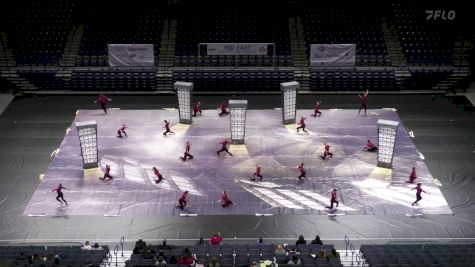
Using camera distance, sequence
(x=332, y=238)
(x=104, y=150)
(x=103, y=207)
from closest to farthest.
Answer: (x=332, y=238) < (x=103, y=207) < (x=104, y=150)

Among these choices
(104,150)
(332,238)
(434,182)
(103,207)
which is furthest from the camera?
(104,150)

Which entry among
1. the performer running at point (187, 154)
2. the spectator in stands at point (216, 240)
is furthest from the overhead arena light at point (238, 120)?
the spectator in stands at point (216, 240)

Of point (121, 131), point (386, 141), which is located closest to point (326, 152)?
point (386, 141)

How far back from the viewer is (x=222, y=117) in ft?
160

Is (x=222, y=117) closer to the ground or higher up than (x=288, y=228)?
higher up

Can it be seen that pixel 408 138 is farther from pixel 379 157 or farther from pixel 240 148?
pixel 240 148

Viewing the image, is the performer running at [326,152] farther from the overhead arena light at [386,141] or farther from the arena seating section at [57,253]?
the arena seating section at [57,253]

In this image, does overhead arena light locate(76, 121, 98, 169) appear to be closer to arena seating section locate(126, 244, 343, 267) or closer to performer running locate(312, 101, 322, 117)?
arena seating section locate(126, 244, 343, 267)

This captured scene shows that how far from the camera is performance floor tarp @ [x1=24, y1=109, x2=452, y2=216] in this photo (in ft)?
118

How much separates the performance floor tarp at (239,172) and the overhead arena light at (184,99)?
66 cm

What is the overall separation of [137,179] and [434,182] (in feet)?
56.8

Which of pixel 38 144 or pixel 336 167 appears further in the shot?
pixel 38 144

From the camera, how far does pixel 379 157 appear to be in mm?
40125

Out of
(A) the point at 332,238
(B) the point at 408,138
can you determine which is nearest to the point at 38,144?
(A) the point at 332,238
